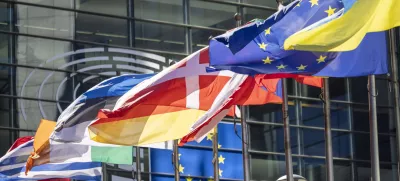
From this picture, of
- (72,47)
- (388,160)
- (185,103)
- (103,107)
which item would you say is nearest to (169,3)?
(72,47)

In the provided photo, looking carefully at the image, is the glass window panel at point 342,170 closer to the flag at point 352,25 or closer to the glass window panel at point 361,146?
the glass window panel at point 361,146

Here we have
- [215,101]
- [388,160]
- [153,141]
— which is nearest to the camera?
[215,101]

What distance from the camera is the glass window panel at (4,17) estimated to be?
3634cm

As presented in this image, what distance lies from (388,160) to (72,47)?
1299cm

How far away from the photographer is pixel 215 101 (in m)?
22.7

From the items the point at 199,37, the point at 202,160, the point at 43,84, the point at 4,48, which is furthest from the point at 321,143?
the point at 4,48

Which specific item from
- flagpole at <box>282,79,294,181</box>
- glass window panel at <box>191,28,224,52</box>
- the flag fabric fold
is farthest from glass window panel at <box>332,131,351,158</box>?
flagpole at <box>282,79,294,181</box>

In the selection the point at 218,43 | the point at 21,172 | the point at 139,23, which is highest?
the point at 139,23

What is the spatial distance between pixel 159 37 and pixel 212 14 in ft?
7.82

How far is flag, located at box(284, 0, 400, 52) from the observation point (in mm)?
17062

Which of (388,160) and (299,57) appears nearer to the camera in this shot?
(299,57)

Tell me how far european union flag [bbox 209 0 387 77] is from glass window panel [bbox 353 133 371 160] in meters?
23.2

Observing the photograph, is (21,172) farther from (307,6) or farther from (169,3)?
(307,6)

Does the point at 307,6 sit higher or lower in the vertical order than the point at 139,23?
lower
